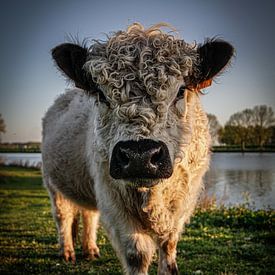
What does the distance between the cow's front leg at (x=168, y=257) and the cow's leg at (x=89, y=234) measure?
6.36 feet

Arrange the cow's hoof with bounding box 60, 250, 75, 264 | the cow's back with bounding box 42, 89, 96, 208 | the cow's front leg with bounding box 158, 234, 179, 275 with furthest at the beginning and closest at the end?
the cow's hoof with bounding box 60, 250, 75, 264
the cow's back with bounding box 42, 89, 96, 208
the cow's front leg with bounding box 158, 234, 179, 275

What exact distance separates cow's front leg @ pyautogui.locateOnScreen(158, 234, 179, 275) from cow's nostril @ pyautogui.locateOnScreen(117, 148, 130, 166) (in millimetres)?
1595

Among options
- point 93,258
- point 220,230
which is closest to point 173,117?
point 93,258

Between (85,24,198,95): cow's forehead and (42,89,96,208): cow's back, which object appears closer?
(85,24,198,95): cow's forehead

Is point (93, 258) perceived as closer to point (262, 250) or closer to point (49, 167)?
point (49, 167)

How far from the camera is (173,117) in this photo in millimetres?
3223

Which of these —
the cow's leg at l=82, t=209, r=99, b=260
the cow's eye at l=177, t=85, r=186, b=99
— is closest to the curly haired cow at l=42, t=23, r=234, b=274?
the cow's eye at l=177, t=85, r=186, b=99

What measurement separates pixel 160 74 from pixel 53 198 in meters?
3.94

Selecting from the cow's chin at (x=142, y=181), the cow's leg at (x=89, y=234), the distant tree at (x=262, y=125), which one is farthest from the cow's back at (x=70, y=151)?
the distant tree at (x=262, y=125)

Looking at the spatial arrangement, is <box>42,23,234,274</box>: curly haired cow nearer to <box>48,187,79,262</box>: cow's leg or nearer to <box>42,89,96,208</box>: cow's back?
<box>42,89,96,208</box>: cow's back

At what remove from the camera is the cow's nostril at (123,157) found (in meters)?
2.74

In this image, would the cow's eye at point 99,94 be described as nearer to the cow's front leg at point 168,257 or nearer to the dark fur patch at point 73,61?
the dark fur patch at point 73,61

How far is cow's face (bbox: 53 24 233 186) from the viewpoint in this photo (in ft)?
9.22

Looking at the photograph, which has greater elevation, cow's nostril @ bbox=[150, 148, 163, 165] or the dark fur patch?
the dark fur patch
